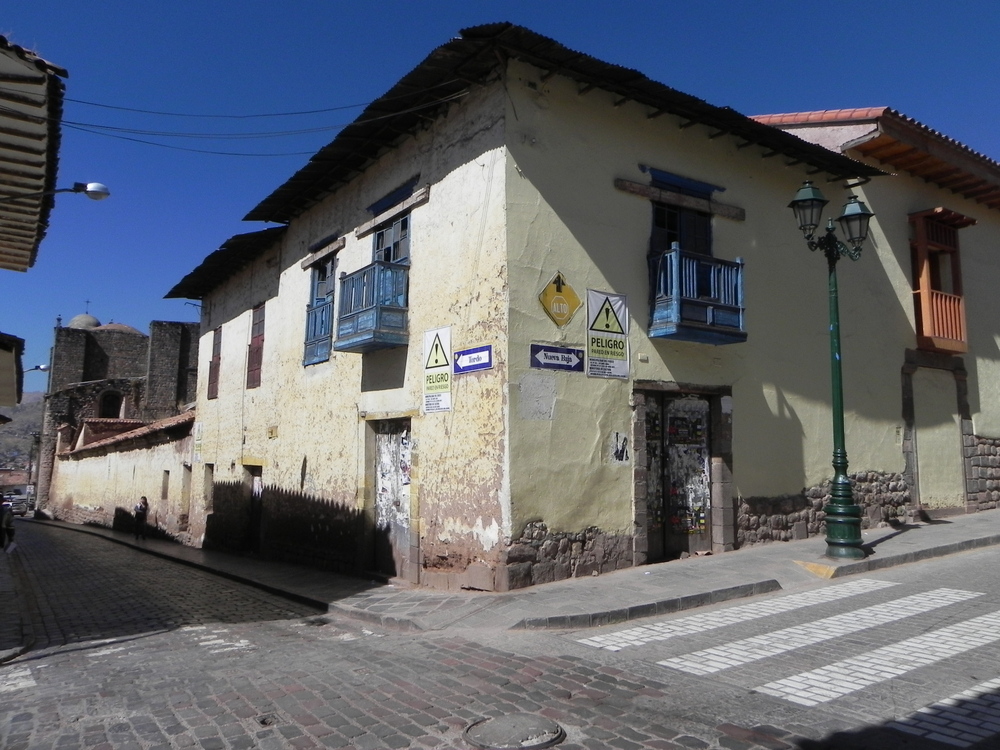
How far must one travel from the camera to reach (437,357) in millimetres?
9922

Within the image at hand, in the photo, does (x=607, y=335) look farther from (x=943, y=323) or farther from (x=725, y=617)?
(x=943, y=323)

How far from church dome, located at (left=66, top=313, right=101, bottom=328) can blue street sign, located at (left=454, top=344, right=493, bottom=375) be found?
52.4 metres

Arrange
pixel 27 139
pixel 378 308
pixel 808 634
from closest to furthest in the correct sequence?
pixel 27 139, pixel 808 634, pixel 378 308

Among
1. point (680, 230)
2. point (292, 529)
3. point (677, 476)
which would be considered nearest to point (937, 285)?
point (680, 230)

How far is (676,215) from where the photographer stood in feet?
35.3

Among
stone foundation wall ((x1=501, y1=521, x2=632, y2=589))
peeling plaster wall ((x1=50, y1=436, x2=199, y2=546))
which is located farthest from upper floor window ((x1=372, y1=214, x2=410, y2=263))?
peeling plaster wall ((x1=50, y1=436, x2=199, y2=546))

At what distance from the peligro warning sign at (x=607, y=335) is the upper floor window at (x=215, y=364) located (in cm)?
1274

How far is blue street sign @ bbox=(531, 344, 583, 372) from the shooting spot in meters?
8.98

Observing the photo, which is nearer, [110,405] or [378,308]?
[378,308]

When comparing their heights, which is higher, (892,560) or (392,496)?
(392,496)

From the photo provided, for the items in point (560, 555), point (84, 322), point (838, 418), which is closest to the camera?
point (560, 555)

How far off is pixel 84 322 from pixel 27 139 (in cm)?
5473

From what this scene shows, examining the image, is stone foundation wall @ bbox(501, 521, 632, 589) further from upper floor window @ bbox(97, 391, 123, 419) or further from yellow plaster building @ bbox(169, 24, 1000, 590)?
upper floor window @ bbox(97, 391, 123, 419)

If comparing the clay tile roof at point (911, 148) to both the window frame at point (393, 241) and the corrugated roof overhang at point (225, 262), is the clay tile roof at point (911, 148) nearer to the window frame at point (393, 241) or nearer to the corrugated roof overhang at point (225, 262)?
the window frame at point (393, 241)
